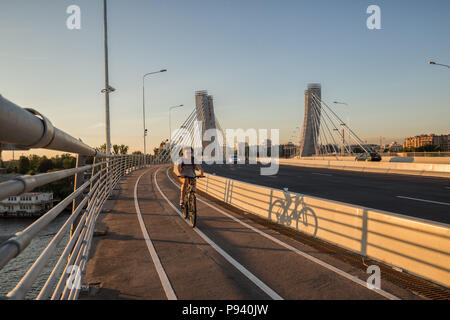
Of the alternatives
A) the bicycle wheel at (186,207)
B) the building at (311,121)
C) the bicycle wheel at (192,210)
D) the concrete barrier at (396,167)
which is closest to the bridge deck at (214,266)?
the bicycle wheel at (192,210)

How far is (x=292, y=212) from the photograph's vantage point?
864cm

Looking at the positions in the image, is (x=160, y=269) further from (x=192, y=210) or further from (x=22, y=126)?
(x=22, y=126)

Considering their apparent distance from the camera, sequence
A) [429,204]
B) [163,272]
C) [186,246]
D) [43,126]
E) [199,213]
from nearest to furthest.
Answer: [43,126]
[163,272]
[186,246]
[199,213]
[429,204]

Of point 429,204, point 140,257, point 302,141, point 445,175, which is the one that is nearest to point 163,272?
point 140,257

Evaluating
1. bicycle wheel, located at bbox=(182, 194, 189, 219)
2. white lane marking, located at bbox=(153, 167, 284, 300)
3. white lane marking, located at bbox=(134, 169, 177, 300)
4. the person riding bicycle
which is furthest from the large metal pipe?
bicycle wheel, located at bbox=(182, 194, 189, 219)

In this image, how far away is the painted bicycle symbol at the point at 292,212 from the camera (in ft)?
26.0

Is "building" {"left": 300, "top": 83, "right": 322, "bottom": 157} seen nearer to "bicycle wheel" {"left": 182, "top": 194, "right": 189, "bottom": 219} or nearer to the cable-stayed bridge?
the cable-stayed bridge

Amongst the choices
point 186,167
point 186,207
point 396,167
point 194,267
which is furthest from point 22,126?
point 396,167

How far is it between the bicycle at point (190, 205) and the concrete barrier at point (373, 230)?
2339 mm

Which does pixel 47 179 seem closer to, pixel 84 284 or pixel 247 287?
pixel 84 284

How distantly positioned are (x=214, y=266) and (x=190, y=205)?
3542mm

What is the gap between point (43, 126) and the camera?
1986mm

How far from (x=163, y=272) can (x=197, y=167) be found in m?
4.56

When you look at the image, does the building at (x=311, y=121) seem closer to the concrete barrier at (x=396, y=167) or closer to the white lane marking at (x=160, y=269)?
the concrete barrier at (x=396, y=167)
